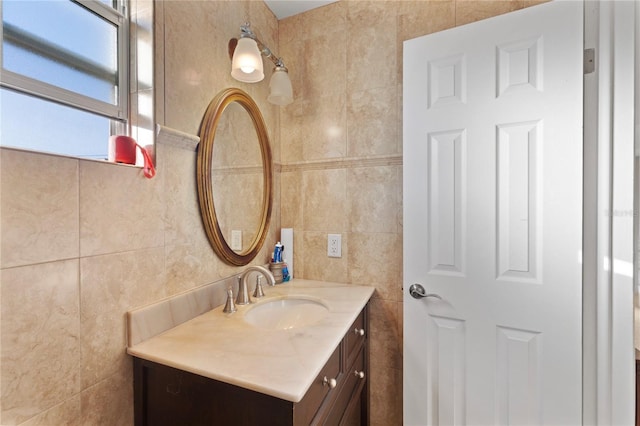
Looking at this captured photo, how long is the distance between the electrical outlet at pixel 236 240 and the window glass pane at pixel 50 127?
0.57 meters

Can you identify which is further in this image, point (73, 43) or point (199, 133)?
point (199, 133)

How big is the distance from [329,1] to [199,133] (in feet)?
3.57

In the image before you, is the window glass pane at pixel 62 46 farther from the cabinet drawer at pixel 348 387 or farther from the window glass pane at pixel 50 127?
the cabinet drawer at pixel 348 387

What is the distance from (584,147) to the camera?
105 centimetres

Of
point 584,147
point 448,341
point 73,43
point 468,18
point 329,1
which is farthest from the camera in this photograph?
point 329,1

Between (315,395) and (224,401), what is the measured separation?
241 mm

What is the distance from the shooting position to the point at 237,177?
1343 millimetres

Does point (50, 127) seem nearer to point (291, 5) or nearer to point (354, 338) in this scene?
point (354, 338)

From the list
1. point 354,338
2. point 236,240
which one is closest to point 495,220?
point 354,338

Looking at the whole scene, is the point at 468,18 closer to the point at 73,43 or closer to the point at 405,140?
the point at 405,140

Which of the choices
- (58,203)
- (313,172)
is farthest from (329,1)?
(58,203)

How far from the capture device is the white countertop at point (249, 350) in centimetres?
70

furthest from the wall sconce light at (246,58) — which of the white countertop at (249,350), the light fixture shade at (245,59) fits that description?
the white countertop at (249,350)

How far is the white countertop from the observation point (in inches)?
27.4
